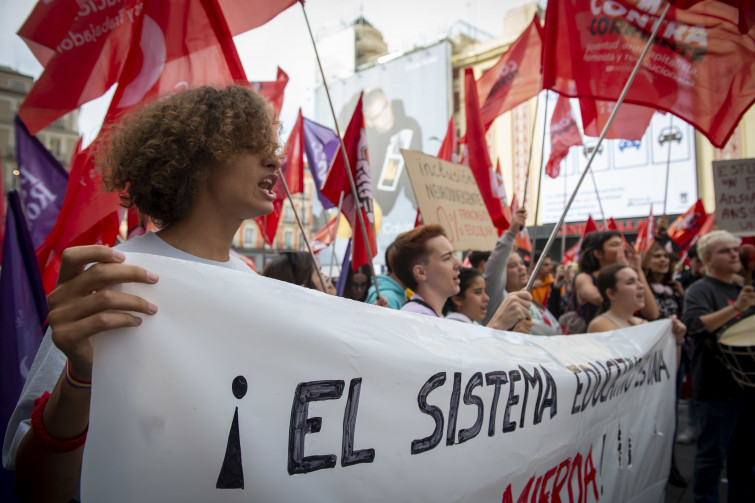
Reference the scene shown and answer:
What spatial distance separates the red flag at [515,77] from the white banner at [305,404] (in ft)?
12.5

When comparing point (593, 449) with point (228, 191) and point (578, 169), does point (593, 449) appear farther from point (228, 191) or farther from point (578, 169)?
point (578, 169)

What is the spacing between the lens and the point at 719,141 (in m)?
3.31

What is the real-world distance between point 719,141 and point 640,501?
95.4 inches

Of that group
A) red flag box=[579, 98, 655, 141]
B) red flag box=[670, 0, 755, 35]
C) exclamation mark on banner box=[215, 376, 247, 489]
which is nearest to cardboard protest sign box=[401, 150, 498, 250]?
red flag box=[579, 98, 655, 141]

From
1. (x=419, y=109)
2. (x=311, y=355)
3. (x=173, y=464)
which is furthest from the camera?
(x=419, y=109)

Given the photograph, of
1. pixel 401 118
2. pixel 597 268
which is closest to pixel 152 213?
pixel 597 268

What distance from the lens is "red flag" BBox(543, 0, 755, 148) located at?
3.16 meters

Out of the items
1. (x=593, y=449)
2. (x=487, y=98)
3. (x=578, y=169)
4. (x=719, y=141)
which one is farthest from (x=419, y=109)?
(x=593, y=449)

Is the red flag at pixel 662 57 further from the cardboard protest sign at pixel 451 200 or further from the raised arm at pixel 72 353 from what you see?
the raised arm at pixel 72 353

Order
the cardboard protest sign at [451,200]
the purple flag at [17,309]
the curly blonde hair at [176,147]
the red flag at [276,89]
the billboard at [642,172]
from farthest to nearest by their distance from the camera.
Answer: the billboard at [642,172] < the red flag at [276,89] < the cardboard protest sign at [451,200] < the purple flag at [17,309] < the curly blonde hair at [176,147]

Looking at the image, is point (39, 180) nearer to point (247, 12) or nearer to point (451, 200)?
point (247, 12)

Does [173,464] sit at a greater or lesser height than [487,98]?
lesser

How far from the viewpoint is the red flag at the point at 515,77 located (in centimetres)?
490

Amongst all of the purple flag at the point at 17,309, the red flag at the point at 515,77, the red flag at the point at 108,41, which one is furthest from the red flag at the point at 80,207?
the red flag at the point at 515,77
